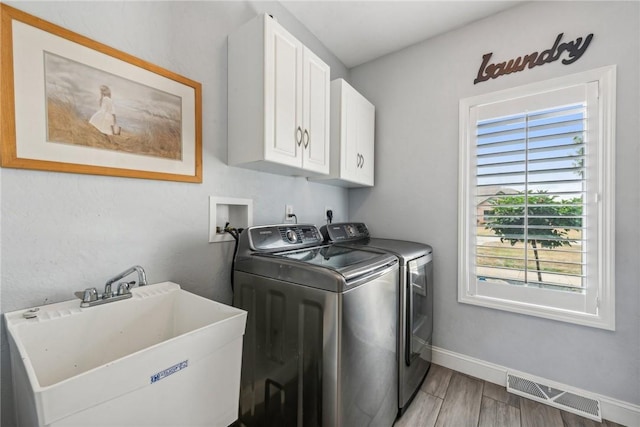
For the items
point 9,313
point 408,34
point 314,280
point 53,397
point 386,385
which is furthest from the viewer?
point 408,34

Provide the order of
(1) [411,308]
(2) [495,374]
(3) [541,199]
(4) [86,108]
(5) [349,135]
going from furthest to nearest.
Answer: (5) [349,135], (2) [495,374], (3) [541,199], (1) [411,308], (4) [86,108]

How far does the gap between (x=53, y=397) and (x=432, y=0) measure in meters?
2.59

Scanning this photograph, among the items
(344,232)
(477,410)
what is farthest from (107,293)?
(477,410)

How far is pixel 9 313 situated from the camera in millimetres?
800

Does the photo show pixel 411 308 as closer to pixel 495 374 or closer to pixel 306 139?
pixel 495 374

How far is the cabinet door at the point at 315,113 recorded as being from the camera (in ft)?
5.08

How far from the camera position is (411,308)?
1.61 meters

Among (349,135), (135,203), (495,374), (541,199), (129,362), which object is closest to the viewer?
(129,362)

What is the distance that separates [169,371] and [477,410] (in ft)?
6.14

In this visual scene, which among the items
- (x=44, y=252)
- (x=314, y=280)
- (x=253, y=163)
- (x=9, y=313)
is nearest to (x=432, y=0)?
(x=253, y=163)

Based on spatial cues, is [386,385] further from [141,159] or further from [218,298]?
[141,159]

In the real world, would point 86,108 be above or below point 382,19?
below

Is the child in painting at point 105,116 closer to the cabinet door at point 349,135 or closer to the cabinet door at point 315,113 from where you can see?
the cabinet door at point 315,113

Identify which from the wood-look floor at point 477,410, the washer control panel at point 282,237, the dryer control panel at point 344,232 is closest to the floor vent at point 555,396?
the wood-look floor at point 477,410
